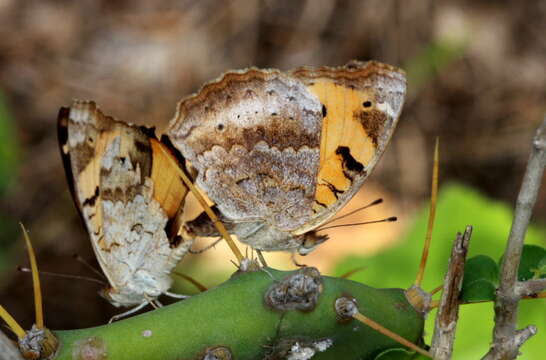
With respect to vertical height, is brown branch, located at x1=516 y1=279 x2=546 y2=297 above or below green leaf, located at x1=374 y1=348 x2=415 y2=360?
above

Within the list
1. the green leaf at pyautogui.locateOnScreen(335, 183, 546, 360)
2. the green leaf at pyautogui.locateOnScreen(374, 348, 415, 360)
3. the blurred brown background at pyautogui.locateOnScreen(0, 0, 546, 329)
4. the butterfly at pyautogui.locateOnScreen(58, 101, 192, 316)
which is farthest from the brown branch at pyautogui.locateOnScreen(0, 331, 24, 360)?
the blurred brown background at pyautogui.locateOnScreen(0, 0, 546, 329)

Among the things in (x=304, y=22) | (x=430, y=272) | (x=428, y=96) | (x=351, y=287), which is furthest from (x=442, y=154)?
(x=351, y=287)

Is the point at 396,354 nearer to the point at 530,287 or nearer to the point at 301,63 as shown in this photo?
the point at 530,287

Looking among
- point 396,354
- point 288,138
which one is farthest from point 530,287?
point 288,138

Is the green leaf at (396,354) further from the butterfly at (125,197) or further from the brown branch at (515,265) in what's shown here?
the butterfly at (125,197)

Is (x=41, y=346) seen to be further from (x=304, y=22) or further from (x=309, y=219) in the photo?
(x=304, y=22)

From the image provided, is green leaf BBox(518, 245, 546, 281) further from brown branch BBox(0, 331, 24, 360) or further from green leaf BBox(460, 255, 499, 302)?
brown branch BBox(0, 331, 24, 360)
